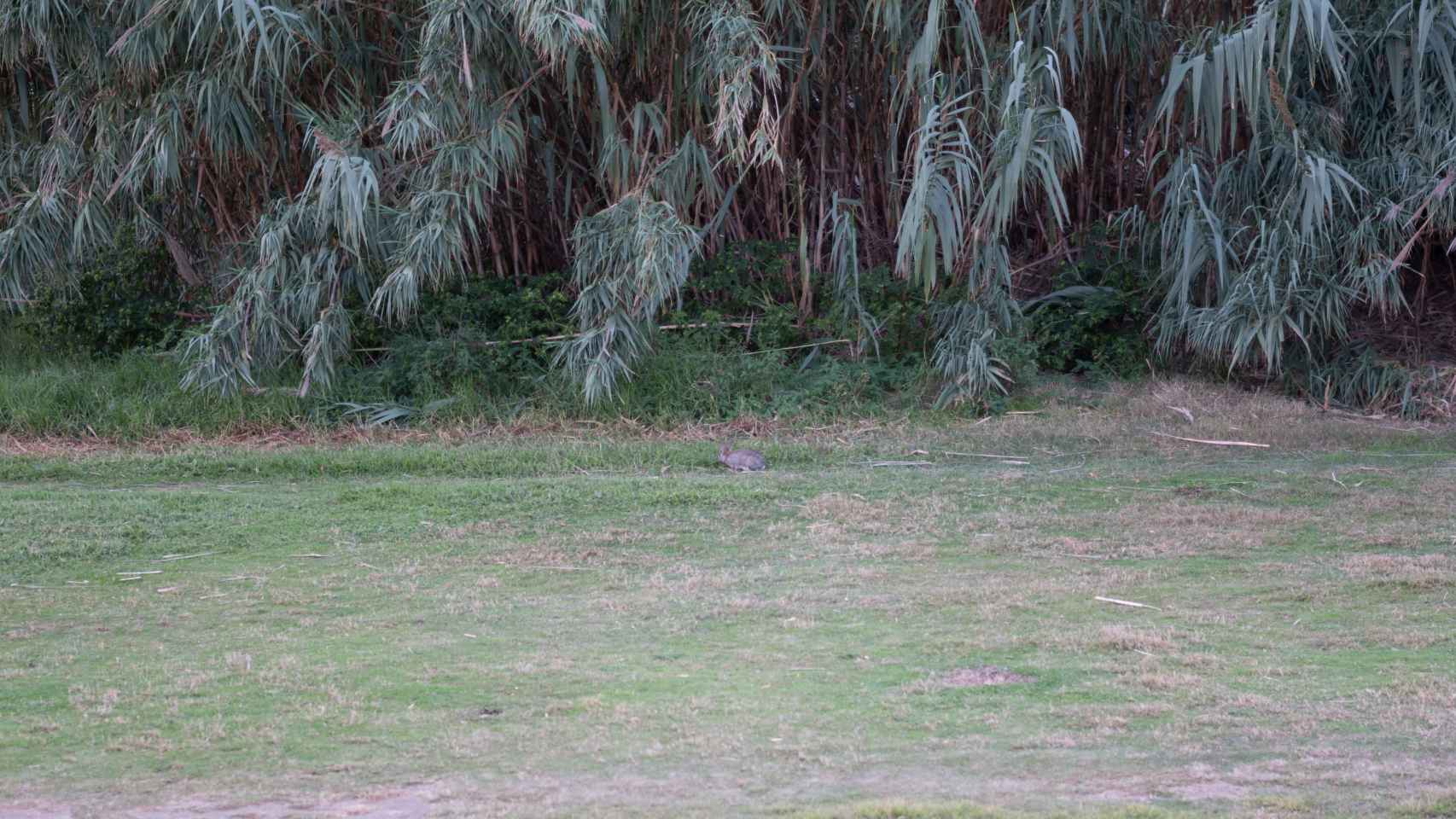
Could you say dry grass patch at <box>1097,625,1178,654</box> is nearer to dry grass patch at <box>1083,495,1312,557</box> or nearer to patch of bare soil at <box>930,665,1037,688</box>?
patch of bare soil at <box>930,665,1037,688</box>

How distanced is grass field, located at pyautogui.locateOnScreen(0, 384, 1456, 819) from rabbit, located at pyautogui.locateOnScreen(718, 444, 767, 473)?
0.14m

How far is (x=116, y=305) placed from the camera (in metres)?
10.8

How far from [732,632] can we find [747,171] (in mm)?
5326

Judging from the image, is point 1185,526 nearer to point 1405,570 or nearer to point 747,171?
point 1405,570

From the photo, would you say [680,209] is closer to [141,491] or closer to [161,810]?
[141,491]

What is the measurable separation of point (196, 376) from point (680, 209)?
3.24m

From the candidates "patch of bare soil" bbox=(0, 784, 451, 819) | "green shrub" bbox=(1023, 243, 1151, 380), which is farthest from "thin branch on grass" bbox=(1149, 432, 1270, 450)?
"patch of bare soil" bbox=(0, 784, 451, 819)

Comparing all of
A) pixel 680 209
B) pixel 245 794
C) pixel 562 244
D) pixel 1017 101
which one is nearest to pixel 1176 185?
pixel 1017 101

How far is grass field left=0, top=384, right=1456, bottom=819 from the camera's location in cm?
325

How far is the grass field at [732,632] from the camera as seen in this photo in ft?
10.7

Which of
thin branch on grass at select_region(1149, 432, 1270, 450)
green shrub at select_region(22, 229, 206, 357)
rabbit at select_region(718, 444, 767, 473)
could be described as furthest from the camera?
green shrub at select_region(22, 229, 206, 357)

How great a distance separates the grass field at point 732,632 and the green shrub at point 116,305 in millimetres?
2691

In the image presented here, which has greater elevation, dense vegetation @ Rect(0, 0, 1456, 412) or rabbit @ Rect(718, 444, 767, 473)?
dense vegetation @ Rect(0, 0, 1456, 412)

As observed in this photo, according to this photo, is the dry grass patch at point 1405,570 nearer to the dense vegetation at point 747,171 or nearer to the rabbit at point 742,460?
the rabbit at point 742,460
